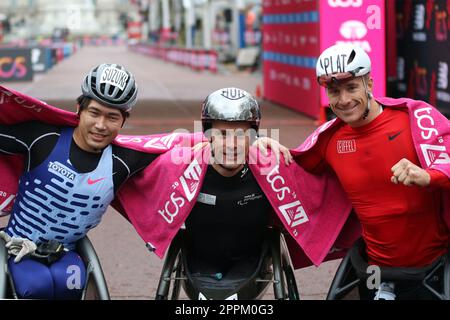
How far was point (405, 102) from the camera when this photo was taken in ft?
13.9

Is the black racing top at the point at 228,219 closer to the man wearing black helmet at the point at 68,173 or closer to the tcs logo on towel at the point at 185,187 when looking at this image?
the tcs logo on towel at the point at 185,187

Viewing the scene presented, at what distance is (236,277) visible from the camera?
4.32m

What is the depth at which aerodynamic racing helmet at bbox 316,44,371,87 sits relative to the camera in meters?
4.14

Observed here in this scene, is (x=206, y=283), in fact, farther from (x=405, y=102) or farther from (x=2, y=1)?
(x=2, y=1)

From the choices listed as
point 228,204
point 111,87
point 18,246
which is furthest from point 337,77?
point 18,246

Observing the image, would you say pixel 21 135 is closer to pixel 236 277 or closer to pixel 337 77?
pixel 236 277

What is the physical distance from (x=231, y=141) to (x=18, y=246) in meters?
1.19

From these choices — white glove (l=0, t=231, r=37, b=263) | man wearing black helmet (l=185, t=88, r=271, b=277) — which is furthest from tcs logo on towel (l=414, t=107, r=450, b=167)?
white glove (l=0, t=231, r=37, b=263)

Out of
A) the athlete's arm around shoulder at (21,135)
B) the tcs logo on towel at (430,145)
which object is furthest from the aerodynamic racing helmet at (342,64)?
the athlete's arm around shoulder at (21,135)

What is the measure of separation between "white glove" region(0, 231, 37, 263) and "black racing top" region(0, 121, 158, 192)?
1.23 ft

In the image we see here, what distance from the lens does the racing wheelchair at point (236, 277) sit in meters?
4.20

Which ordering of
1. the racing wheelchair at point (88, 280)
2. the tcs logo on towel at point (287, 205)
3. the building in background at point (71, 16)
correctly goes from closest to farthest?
the racing wheelchair at point (88, 280) < the tcs logo on towel at point (287, 205) < the building in background at point (71, 16)

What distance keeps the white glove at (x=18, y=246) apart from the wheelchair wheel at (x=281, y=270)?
122 centimetres
